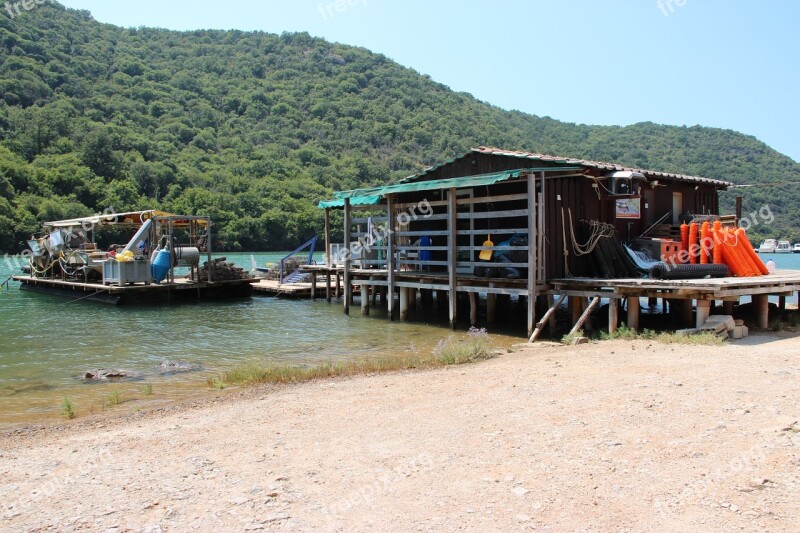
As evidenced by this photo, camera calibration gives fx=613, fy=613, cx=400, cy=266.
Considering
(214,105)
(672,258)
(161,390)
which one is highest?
(214,105)

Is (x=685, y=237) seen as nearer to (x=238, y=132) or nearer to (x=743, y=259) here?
(x=743, y=259)

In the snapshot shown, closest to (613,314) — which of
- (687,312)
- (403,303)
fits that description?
(687,312)

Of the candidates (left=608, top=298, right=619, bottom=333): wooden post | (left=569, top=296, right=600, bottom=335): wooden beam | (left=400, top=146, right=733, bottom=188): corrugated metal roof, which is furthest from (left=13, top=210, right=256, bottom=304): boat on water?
(left=608, top=298, right=619, bottom=333): wooden post

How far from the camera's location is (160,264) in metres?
25.1

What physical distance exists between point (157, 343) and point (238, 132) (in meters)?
93.6

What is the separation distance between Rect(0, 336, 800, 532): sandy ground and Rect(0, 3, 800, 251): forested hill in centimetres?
5381

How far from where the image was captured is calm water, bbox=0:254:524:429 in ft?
→ 32.8

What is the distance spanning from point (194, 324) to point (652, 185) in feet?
45.6

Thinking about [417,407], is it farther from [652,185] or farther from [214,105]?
[214,105]

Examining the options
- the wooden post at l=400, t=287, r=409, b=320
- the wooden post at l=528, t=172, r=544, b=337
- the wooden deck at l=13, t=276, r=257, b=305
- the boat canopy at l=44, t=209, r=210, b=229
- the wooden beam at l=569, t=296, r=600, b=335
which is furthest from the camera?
the boat canopy at l=44, t=209, r=210, b=229

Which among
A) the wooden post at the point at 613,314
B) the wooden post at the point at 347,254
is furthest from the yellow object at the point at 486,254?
the wooden post at the point at 347,254

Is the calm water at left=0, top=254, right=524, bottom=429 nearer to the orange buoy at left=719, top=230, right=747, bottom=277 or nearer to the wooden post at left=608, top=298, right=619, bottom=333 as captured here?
the wooden post at left=608, top=298, right=619, bottom=333

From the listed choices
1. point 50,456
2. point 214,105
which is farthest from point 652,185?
point 214,105

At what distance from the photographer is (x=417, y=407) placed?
7.25 metres
